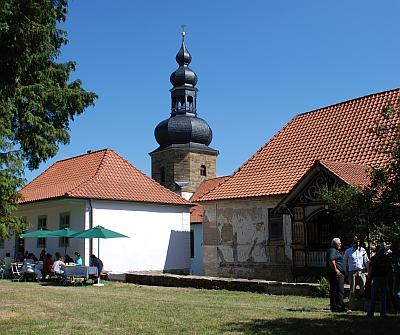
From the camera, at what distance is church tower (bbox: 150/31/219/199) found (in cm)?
5225

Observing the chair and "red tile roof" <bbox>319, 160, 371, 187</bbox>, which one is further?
the chair

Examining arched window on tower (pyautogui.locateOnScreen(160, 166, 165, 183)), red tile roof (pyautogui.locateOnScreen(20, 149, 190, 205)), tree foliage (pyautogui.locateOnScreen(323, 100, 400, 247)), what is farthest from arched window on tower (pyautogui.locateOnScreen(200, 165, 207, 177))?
tree foliage (pyautogui.locateOnScreen(323, 100, 400, 247))

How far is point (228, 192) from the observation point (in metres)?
25.1

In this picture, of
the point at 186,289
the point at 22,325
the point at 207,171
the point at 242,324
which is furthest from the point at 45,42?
the point at 207,171

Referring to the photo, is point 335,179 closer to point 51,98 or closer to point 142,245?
point 51,98

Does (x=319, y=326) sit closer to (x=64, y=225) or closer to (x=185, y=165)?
(x=64, y=225)

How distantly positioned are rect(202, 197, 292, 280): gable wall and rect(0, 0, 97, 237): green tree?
470 inches

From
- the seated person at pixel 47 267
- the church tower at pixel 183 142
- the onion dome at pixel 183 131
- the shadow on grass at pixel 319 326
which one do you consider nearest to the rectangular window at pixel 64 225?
the seated person at pixel 47 267

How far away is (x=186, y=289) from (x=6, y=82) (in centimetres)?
986

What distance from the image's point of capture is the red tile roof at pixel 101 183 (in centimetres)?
2708

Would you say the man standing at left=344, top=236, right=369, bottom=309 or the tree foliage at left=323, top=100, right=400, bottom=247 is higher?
the tree foliage at left=323, top=100, right=400, bottom=247

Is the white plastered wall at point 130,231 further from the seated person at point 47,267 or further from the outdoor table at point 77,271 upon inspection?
the outdoor table at point 77,271

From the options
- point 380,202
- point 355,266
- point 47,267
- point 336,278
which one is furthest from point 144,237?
point 380,202

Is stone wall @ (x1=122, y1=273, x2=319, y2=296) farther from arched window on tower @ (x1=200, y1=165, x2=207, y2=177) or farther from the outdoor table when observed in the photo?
arched window on tower @ (x1=200, y1=165, x2=207, y2=177)
